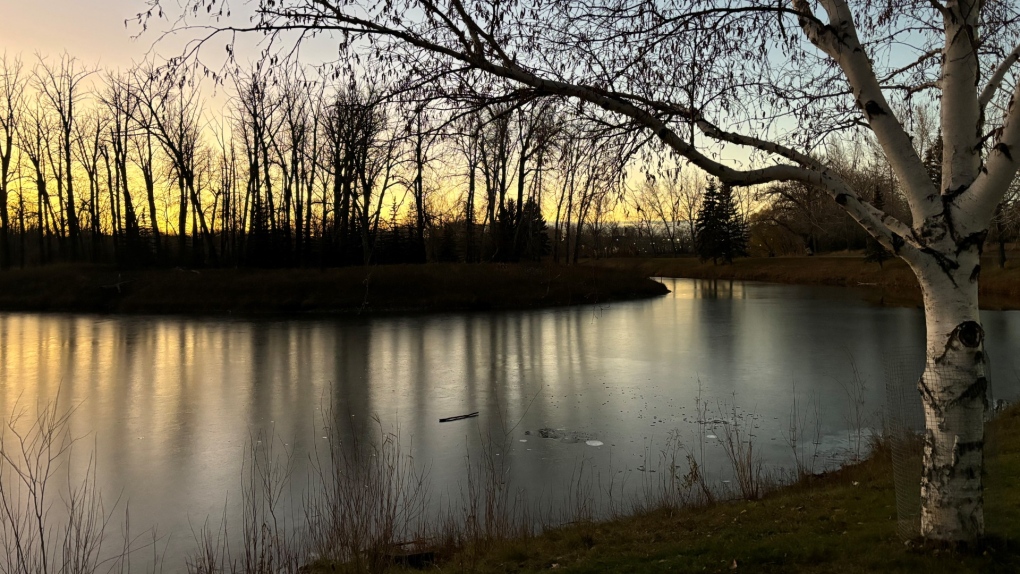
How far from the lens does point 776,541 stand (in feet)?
11.9

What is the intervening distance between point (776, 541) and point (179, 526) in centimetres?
413

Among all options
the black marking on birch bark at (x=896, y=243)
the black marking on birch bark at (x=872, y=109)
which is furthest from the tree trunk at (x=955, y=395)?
the black marking on birch bark at (x=872, y=109)

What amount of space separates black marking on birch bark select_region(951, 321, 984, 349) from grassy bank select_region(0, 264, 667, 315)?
1994cm

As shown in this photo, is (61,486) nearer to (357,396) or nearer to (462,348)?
(357,396)

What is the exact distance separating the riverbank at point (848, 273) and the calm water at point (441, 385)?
3.35 meters

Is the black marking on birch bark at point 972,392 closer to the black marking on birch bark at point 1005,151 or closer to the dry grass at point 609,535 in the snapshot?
the dry grass at point 609,535

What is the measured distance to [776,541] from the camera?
3621mm

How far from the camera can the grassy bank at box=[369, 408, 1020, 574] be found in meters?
3.13

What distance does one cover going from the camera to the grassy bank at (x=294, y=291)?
954 inches

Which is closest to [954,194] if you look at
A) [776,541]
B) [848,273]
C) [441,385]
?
[776,541]

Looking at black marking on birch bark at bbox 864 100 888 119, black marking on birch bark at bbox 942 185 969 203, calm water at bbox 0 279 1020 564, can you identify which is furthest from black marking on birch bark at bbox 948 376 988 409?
calm water at bbox 0 279 1020 564

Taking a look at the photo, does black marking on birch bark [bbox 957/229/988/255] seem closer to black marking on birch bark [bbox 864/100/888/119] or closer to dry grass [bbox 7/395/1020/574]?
black marking on birch bark [bbox 864/100/888/119]

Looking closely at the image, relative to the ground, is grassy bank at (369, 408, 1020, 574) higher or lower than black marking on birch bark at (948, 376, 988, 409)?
lower

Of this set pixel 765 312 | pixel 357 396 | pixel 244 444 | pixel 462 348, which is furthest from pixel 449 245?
pixel 244 444
